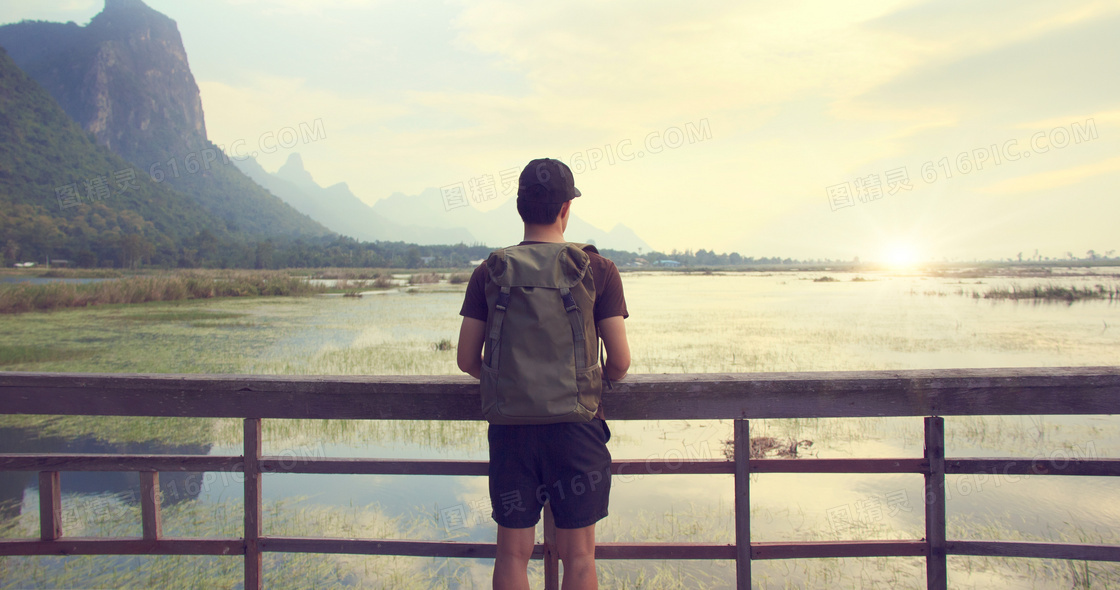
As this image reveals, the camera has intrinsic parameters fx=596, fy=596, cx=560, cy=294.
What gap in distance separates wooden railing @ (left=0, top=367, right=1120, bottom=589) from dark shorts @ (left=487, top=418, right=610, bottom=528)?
331mm

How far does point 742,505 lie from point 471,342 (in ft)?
4.03

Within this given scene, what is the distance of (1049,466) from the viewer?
2188mm

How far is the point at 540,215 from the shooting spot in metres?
1.85

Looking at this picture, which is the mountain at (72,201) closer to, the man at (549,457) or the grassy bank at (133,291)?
the grassy bank at (133,291)

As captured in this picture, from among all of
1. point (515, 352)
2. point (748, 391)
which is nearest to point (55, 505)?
point (515, 352)

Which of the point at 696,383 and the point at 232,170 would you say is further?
the point at 232,170

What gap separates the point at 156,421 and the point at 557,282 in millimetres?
10471

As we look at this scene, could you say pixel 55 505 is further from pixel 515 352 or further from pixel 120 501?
pixel 120 501

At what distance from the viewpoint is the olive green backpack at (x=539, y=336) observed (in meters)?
1.72

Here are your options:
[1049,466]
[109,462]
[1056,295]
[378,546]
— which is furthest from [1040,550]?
[1056,295]

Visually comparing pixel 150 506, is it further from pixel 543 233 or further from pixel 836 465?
pixel 836 465

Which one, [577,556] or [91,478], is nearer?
[577,556]

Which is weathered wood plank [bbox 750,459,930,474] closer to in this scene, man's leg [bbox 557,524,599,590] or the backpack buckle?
man's leg [bbox 557,524,599,590]

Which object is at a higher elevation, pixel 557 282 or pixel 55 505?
pixel 557 282
